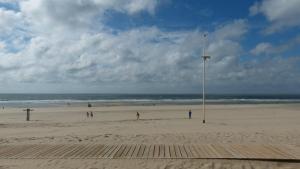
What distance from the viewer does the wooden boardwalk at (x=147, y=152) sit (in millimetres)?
9797

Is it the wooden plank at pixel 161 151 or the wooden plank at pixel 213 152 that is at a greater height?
the wooden plank at pixel 213 152

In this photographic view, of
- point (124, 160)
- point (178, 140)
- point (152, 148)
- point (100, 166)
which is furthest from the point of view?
point (178, 140)

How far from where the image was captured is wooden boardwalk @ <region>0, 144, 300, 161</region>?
980 centimetres

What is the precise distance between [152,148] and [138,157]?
1370 mm

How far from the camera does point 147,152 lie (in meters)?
10.4

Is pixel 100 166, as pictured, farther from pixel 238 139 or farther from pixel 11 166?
pixel 238 139

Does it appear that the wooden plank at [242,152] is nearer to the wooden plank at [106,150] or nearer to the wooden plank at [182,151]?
the wooden plank at [182,151]

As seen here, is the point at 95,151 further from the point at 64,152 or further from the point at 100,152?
the point at 64,152

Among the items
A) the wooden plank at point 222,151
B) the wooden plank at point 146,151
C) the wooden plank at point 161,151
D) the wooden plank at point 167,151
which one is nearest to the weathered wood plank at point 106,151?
the wooden plank at point 146,151

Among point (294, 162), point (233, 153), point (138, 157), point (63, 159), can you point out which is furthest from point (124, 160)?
point (294, 162)

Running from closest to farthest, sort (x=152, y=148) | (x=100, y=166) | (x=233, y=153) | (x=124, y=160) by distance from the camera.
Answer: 1. (x=100, y=166)
2. (x=124, y=160)
3. (x=233, y=153)
4. (x=152, y=148)

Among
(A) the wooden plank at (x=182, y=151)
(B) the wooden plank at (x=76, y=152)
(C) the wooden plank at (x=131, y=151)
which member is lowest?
(B) the wooden plank at (x=76, y=152)

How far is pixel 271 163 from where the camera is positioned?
9.20 metres

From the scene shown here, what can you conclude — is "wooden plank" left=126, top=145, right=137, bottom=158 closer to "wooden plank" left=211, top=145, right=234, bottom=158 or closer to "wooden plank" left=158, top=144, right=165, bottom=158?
"wooden plank" left=158, top=144, right=165, bottom=158
